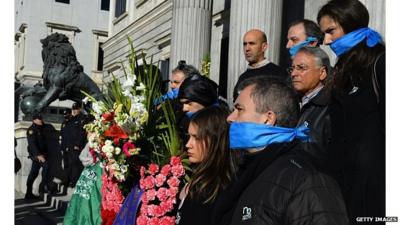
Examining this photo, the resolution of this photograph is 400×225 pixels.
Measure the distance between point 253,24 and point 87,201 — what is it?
13.6ft

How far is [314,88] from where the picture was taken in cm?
379

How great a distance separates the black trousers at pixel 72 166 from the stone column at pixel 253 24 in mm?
4396

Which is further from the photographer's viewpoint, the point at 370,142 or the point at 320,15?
the point at 320,15

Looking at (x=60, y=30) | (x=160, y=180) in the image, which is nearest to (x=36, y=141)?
(x=160, y=180)

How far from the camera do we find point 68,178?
12.6m

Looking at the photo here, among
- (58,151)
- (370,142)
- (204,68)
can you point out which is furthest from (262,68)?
(58,151)

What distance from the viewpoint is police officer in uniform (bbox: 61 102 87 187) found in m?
11.5

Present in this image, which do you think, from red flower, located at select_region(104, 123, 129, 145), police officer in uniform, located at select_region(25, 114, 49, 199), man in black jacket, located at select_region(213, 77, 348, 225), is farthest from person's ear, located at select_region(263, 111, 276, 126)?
police officer in uniform, located at select_region(25, 114, 49, 199)

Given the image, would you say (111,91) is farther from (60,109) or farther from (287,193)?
(60,109)

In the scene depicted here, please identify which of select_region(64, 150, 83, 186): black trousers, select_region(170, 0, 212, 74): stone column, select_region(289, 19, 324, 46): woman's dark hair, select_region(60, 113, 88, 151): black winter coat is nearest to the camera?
select_region(289, 19, 324, 46): woman's dark hair

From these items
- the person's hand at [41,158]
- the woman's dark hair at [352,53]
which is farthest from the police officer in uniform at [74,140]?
the woman's dark hair at [352,53]

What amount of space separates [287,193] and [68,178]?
11.0m

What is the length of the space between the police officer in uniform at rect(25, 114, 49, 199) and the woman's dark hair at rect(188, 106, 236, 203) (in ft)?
34.5

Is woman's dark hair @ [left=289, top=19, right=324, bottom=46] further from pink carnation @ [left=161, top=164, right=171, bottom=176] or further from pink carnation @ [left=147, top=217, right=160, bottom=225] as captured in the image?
pink carnation @ [left=147, top=217, right=160, bottom=225]
